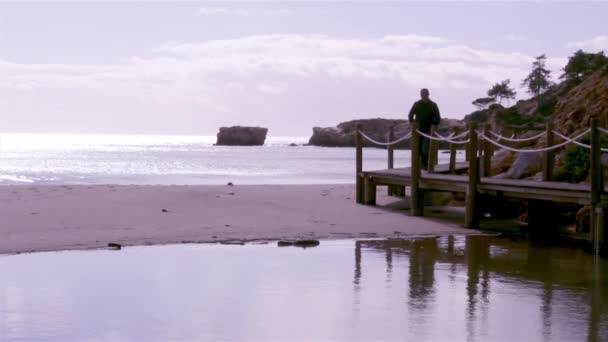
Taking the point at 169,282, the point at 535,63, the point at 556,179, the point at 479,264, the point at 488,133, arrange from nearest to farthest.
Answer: the point at 169,282 → the point at 479,264 → the point at 556,179 → the point at 488,133 → the point at 535,63

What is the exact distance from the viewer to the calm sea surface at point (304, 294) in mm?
7414

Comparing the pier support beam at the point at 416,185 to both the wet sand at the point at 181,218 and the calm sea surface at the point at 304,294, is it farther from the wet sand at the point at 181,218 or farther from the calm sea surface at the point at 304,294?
the calm sea surface at the point at 304,294

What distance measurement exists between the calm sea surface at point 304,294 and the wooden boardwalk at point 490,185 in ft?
2.74

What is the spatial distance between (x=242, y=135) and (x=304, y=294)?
165 meters

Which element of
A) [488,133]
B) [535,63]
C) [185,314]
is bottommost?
[185,314]

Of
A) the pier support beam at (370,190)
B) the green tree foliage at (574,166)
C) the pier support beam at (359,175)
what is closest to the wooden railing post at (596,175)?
the green tree foliage at (574,166)

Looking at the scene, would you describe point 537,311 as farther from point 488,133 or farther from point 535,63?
point 535,63

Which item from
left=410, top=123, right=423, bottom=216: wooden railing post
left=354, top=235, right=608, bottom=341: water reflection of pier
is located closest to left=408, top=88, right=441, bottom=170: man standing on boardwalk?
left=410, top=123, right=423, bottom=216: wooden railing post

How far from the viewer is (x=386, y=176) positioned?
18.0 meters

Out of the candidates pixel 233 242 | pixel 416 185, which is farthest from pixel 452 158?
pixel 233 242

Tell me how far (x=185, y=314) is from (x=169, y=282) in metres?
1.70

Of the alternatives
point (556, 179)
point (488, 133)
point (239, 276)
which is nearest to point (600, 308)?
point (239, 276)

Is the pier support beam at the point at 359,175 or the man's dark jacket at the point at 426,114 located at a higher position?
the man's dark jacket at the point at 426,114

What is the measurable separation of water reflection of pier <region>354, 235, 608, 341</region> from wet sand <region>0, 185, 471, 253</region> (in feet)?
4.18
